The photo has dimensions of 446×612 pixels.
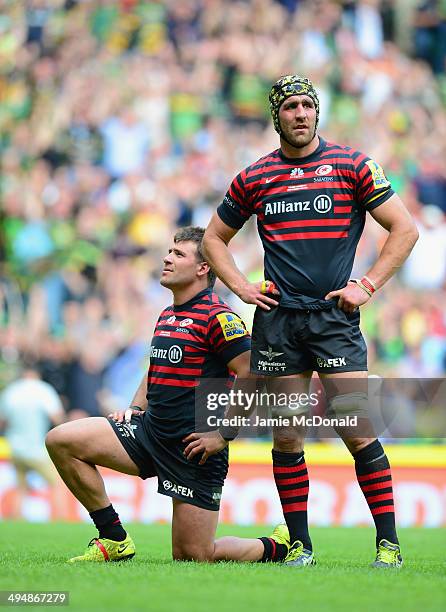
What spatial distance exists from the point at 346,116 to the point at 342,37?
1633mm

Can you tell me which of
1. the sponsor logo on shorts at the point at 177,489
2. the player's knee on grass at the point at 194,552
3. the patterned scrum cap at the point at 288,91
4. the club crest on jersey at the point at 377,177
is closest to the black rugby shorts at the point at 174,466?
the sponsor logo on shorts at the point at 177,489

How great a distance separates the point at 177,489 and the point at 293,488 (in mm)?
690

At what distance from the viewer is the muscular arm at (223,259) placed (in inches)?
231

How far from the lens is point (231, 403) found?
19.0 ft

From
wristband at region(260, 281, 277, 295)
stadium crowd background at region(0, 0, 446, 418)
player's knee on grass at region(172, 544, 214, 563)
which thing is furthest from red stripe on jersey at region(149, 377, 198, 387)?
stadium crowd background at region(0, 0, 446, 418)

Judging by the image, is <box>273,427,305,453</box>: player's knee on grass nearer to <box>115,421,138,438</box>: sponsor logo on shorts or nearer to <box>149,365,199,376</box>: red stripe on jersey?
<box>149,365,199,376</box>: red stripe on jersey

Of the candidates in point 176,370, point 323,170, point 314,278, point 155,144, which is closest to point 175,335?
point 176,370

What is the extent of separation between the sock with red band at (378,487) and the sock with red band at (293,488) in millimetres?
384

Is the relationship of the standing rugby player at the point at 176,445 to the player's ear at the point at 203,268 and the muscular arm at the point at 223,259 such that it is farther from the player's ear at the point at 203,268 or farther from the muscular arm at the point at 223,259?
the muscular arm at the point at 223,259

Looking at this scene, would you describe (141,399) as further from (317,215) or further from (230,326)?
(317,215)

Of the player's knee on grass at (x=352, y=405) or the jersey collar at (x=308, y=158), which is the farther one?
the jersey collar at (x=308, y=158)

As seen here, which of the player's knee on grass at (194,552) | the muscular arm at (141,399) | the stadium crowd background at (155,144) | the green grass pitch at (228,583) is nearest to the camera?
the green grass pitch at (228,583)

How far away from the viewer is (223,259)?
19.7 feet

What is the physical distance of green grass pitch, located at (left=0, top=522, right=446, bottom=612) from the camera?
13.5 ft
